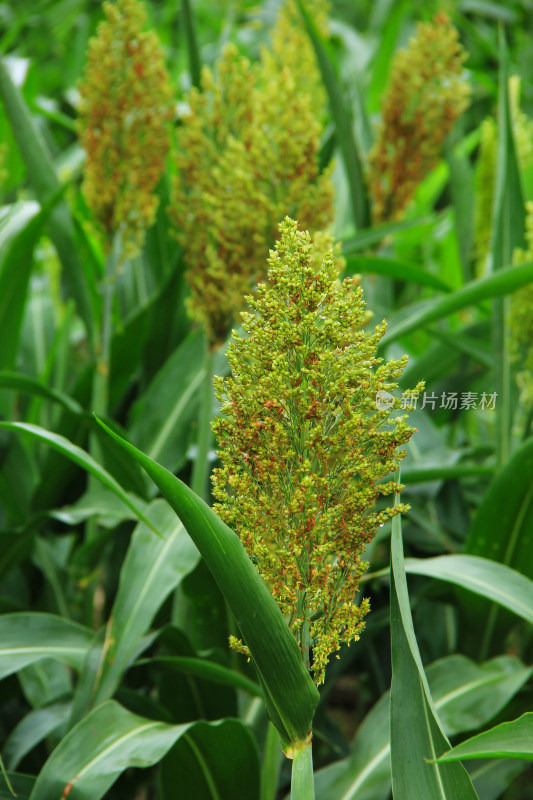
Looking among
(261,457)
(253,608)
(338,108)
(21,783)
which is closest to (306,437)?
(261,457)

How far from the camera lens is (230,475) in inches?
30.7

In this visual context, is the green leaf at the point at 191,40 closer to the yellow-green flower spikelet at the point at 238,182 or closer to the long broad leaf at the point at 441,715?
the yellow-green flower spikelet at the point at 238,182

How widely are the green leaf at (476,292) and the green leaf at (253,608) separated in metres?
0.80

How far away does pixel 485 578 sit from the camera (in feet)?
4.01

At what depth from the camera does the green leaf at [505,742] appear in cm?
83

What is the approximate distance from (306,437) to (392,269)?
100 cm

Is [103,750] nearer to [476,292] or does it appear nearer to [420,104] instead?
[476,292]

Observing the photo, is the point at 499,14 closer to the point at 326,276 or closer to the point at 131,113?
the point at 131,113

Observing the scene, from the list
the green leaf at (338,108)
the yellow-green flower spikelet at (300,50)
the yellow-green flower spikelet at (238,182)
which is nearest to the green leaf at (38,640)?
the yellow-green flower spikelet at (238,182)

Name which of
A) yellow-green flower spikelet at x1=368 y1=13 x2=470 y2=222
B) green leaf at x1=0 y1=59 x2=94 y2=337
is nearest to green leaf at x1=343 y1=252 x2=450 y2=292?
yellow-green flower spikelet at x1=368 y1=13 x2=470 y2=222

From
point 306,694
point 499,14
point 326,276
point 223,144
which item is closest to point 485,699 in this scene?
point 306,694

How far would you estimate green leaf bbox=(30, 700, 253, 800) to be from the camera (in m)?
1.06

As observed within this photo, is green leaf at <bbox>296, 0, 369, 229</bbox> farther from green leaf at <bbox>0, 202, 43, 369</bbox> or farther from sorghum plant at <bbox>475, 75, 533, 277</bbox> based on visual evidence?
green leaf at <bbox>0, 202, 43, 369</bbox>

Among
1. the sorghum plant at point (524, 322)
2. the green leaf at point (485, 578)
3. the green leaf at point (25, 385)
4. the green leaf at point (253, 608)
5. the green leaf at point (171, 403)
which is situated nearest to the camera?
the green leaf at point (253, 608)
